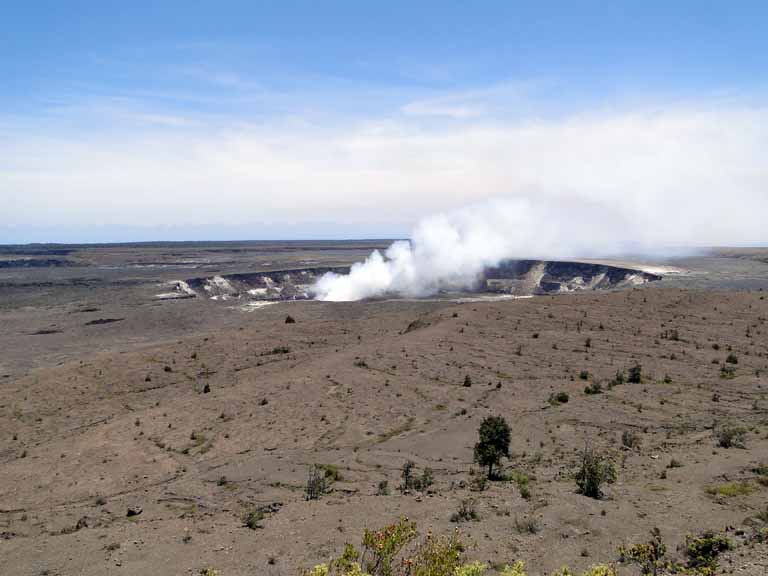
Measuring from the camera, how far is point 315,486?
15586 millimetres

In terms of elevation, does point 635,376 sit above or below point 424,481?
above

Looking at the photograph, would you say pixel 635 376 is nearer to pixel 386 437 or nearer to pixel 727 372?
pixel 727 372

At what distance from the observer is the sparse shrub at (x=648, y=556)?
9898 millimetres

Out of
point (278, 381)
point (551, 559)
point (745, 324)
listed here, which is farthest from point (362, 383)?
point (745, 324)

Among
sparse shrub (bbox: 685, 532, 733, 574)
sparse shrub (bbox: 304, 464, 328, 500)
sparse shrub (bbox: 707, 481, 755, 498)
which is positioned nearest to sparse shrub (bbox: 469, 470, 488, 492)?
sparse shrub (bbox: 304, 464, 328, 500)

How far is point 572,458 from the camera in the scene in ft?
59.1

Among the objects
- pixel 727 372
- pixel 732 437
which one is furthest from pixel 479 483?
pixel 727 372

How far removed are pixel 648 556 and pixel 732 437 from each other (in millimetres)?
10039

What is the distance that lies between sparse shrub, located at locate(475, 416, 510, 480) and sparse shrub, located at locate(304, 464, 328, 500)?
4.68m

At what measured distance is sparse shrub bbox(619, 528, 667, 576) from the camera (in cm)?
990

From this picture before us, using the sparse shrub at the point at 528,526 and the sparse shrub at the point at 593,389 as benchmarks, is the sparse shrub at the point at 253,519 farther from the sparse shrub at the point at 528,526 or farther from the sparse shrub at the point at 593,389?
the sparse shrub at the point at 593,389

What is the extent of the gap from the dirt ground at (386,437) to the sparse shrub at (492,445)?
0.51m

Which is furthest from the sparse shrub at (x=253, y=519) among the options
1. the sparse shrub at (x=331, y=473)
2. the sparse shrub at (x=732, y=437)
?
the sparse shrub at (x=732, y=437)

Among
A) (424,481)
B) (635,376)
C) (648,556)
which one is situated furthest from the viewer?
(635,376)
